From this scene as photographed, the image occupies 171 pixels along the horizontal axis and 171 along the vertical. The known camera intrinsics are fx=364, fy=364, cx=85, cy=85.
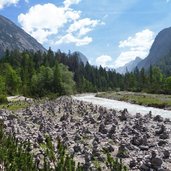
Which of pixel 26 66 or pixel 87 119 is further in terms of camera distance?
pixel 26 66

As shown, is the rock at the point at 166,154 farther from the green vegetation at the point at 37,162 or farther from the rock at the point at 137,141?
the rock at the point at 137,141

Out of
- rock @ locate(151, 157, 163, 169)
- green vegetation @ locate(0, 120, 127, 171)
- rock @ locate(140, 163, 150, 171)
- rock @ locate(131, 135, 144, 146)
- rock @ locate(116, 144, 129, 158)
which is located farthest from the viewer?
rock @ locate(131, 135, 144, 146)

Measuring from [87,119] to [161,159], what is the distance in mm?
23202

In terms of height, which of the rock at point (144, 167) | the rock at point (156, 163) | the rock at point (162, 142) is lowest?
the rock at point (144, 167)

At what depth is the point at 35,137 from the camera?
31.4m

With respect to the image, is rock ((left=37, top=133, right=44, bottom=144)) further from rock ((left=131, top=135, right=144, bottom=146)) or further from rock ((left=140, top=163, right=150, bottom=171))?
rock ((left=140, top=163, right=150, bottom=171))

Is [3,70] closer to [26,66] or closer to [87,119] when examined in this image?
[26,66]

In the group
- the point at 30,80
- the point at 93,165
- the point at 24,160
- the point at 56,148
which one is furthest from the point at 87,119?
the point at 30,80

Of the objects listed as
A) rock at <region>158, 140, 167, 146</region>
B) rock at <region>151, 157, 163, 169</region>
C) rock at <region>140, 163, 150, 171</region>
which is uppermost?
rock at <region>158, 140, 167, 146</region>

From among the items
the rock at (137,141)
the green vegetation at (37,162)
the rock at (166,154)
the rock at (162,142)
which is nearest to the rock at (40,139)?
the green vegetation at (37,162)

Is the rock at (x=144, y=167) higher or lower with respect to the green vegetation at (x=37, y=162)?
lower

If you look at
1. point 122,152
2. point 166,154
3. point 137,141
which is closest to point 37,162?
point 122,152

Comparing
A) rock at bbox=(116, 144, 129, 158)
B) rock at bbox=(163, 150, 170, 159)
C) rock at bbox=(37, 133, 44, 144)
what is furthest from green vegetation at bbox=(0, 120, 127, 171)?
rock at bbox=(163, 150, 170, 159)

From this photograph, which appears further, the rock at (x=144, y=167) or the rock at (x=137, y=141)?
the rock at (x=137, y=141)
